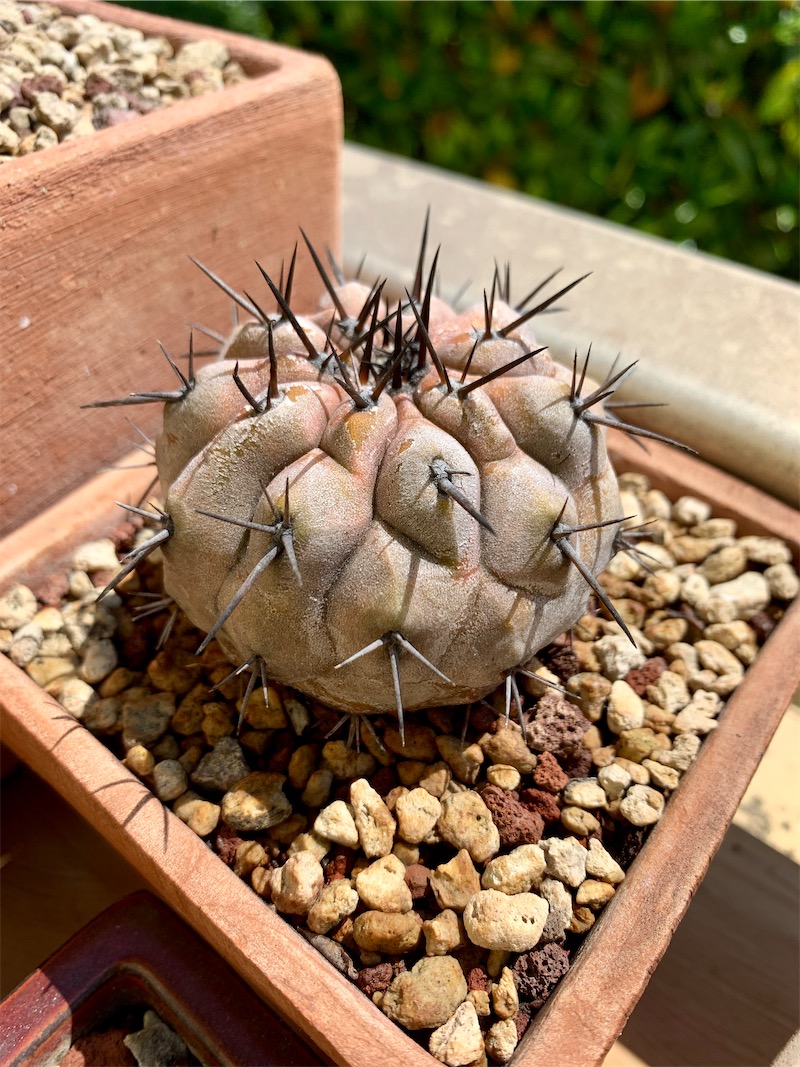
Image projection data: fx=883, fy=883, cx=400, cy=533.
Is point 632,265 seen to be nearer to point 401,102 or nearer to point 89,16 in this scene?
point 89,16

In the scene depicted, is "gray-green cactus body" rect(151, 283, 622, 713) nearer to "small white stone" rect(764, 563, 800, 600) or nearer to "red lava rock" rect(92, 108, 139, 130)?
"small white stone" rect(764, 563, 800, 600)

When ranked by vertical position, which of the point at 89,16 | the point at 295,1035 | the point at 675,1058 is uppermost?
the point at 89,16

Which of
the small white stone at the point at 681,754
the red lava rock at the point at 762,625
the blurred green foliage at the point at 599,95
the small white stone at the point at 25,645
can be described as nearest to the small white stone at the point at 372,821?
the small white stone at the point at 681,754

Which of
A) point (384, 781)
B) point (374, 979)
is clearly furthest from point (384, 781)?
point (374, 979)

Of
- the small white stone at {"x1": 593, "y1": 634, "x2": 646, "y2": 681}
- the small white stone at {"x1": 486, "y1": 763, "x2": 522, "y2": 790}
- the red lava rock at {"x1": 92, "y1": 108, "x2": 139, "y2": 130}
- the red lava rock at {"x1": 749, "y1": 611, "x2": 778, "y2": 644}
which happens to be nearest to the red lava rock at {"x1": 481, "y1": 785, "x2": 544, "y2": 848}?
the small white stone at {"x1": 486, "y1": 763, "x2": 522, "y2": 790}

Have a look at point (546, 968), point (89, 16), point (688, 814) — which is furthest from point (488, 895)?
point (89, 16)

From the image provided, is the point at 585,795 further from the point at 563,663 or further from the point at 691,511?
the point at 691,511

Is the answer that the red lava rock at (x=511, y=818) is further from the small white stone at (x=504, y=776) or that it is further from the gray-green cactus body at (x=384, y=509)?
the gray-green cactus body at (x=384, y=509)
